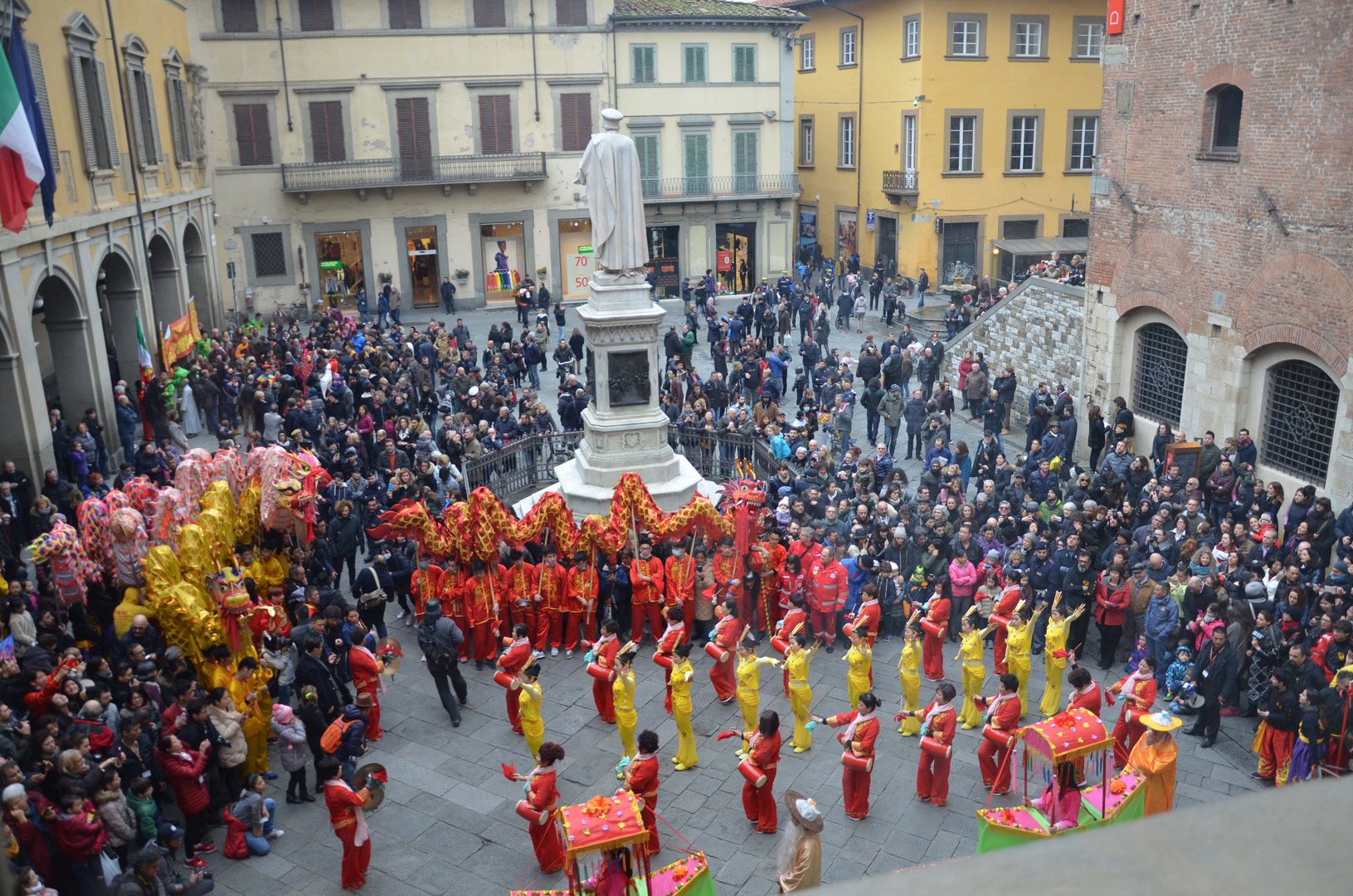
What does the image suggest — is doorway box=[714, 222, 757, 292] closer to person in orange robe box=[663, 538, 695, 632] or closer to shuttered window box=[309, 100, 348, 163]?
shuttered window box=[309, 100, 348, 163]

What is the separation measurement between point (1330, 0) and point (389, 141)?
27.1 metres

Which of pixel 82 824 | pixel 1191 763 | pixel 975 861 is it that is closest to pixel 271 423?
pixel 82 824

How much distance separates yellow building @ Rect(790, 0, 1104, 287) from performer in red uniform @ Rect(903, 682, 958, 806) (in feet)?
95.8

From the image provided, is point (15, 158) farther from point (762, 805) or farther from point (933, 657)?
point (933, 657)

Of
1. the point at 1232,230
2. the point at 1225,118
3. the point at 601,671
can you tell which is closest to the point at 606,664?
the point at 601,671

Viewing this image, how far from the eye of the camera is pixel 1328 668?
35.8 ft

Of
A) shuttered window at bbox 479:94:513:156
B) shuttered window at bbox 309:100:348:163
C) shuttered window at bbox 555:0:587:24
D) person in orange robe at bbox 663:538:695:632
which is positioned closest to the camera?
person in orange robe at bbox 663:538:695:632

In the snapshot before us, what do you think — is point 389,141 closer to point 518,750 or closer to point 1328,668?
point 518,750

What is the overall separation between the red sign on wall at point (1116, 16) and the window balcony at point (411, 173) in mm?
20310

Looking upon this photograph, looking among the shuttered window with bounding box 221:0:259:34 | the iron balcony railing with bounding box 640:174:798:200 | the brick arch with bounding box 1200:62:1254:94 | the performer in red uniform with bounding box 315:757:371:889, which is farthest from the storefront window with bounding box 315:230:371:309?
the performer in red uniform with bounding box 315:757:371:889

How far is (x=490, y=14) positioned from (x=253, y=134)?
26.8ft

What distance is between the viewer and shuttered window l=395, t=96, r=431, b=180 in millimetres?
35531

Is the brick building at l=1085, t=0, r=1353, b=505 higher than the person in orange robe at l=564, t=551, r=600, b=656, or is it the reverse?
the brick building at l=1085, t=0, r=1353, b=505

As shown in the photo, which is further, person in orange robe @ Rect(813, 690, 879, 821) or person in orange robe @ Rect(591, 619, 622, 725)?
person in orange robe @ Rect(591, 619, 622, 725)
